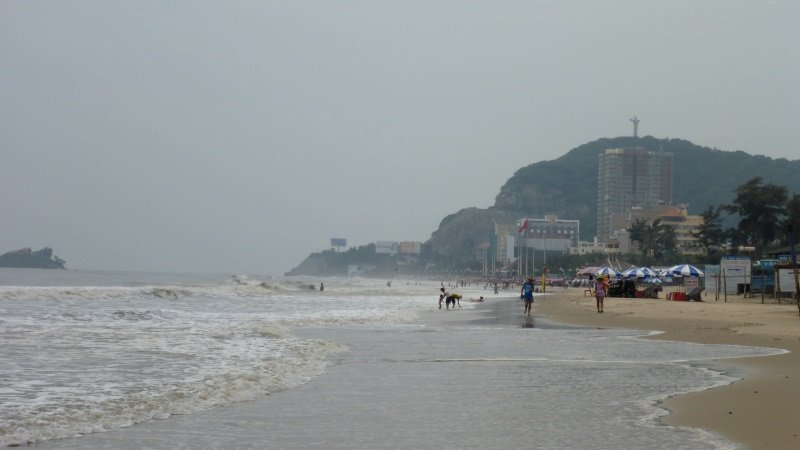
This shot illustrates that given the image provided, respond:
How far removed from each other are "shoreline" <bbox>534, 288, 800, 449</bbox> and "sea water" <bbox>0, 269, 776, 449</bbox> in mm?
397

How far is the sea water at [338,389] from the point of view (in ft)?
25.3

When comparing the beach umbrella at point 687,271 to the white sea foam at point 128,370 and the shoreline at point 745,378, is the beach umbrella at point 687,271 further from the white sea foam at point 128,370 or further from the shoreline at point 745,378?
the white sea foam at point 128,370

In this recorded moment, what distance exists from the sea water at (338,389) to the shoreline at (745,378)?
40 centimetres

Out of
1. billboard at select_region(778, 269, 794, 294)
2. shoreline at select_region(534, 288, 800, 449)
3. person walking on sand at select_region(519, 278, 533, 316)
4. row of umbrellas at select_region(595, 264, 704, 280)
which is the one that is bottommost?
shoreline at select_region(534, 288, 800, 449)

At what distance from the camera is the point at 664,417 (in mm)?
8727

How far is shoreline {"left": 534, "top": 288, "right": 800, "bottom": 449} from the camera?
7.87 meters

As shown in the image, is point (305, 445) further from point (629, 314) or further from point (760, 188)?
point (760, 188)

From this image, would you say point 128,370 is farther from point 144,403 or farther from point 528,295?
point 528,295

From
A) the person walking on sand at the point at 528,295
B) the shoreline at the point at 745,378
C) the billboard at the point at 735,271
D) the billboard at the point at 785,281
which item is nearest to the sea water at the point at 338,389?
the shoreline at the point at 745,378

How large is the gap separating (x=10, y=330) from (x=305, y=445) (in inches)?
544

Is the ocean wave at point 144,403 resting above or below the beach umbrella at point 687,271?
below

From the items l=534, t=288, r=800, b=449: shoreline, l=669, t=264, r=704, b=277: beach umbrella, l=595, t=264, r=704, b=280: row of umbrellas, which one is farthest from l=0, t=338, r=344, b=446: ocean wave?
l=669, t=264, r=704, b=277: beach umbrella

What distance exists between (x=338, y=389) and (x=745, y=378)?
5.52 m

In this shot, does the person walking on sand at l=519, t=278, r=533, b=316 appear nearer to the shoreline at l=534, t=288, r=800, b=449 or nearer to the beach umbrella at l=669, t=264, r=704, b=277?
the shoreline at l=534, t=288, r=800, b=449
